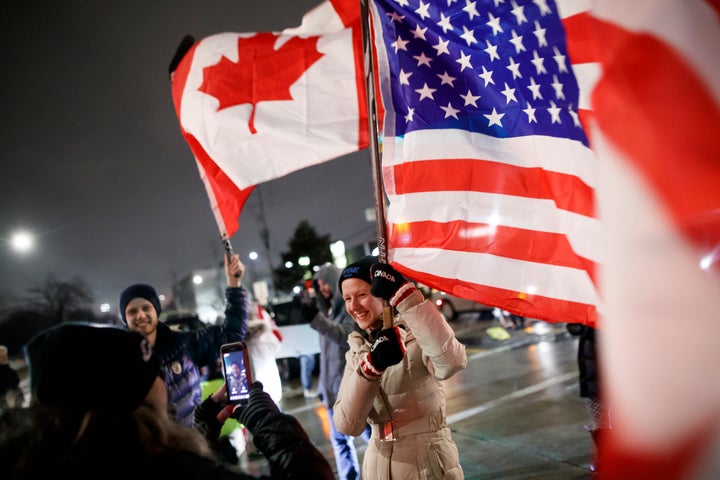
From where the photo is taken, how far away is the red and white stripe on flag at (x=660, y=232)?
120 cm

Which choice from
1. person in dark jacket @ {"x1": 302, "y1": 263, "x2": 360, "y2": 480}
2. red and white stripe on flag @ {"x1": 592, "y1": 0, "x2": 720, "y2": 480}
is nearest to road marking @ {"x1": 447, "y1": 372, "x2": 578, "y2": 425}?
person in dark jacket @ {"x1": 302, "y1": 263, "x2": 360, "y2": 480}

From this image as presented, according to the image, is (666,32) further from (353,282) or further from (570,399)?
(570,399)

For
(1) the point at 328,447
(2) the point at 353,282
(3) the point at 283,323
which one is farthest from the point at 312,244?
(2) the point at 353,282

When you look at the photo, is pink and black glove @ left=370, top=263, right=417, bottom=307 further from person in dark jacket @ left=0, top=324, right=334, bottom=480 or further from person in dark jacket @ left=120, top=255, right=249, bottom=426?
person in dark jacket @ left=120, top=255, right=249, bottom=426

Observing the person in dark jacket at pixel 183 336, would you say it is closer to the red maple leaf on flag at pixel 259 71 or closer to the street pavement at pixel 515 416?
the red maple leaf on flag at pixel 259 71

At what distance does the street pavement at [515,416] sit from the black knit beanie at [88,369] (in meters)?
4.18

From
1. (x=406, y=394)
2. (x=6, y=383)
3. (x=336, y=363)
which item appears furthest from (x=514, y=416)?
(x=6, y=383)

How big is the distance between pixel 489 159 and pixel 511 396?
17.6ft

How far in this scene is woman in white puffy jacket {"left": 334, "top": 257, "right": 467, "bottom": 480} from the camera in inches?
89.7

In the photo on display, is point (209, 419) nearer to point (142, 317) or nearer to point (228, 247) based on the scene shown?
point (142, 317)

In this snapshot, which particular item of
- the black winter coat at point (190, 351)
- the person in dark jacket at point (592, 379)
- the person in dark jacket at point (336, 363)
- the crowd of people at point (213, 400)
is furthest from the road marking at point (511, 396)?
the black winter coat at point (190, 351)

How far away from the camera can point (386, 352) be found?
6.91 ft

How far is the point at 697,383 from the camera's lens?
121cm

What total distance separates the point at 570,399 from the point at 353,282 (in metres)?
5.11
